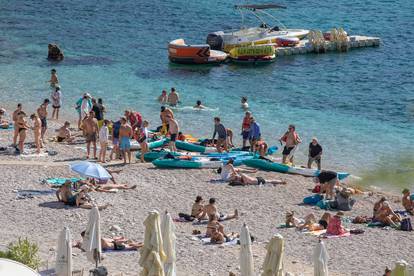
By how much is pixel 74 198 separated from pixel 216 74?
24.5 m

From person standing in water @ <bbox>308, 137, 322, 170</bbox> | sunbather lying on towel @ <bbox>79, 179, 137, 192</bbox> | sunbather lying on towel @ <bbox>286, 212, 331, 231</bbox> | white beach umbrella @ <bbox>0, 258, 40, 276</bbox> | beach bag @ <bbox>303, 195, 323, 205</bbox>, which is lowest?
beach bag @ <bbox>303, 195, 323, 205</bbox>

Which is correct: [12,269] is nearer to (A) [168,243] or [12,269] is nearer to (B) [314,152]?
(A) [168,243]

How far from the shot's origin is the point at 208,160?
99.9ft

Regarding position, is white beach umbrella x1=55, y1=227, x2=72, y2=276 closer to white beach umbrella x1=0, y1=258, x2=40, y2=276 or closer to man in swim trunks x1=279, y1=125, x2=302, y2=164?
white beach umbrella x1=0, y1=258, x2=40, y2=276

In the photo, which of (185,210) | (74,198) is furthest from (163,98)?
(74,198)

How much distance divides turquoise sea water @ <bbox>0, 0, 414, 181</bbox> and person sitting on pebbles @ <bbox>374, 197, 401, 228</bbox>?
745cm

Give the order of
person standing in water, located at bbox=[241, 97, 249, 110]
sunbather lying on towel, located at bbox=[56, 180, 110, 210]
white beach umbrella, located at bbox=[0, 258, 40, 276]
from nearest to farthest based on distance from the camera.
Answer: white beach umbrella, located at bbox=[0, 258, 40, 276], sunbather lying on towel, located at bbox=[56, 180, 110, 210], person standing in water, located at bbox=[241, 97, 249, 110]

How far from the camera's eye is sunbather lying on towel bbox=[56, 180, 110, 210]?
80.7ft

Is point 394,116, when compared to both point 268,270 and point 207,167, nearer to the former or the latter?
point 207,167

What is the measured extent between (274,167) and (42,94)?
46.7 ft

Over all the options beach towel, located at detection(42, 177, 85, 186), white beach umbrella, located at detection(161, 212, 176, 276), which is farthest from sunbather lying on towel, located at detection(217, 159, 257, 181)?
white beach umbrella, located at detection(161, 212, 176, 276)

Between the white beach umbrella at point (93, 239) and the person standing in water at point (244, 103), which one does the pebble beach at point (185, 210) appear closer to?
the white beach umbrella at point (93, 239)

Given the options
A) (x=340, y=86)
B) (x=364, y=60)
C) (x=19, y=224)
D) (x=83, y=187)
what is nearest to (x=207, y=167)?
(x=83, y=187)

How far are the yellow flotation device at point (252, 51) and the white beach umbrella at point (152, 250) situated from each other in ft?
107
